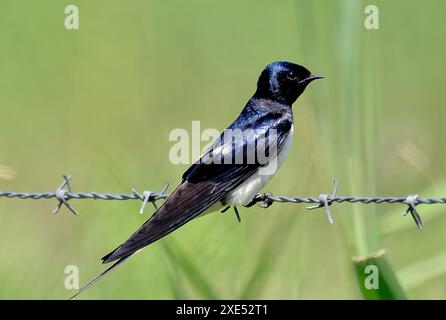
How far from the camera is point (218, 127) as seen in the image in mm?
5867

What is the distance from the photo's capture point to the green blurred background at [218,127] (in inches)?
124

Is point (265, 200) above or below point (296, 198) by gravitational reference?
below

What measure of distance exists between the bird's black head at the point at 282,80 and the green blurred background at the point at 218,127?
0.29 ft

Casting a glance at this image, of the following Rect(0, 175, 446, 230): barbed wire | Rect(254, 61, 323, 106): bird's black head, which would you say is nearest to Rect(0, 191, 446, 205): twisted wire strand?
Rect(0, 175, 446, 230): barbed wire

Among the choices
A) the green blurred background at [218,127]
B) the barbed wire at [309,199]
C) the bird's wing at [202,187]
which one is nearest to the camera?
the barbed wire at [309,199]

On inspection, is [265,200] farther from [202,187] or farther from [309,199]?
[309,199]

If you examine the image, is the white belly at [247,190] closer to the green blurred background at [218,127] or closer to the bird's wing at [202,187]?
the bird's wing at [202,187]

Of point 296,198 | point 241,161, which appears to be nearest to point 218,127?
point 241,161

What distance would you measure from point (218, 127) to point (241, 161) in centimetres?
214

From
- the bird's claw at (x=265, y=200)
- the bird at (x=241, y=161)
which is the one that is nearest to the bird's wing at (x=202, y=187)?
the bird at (x=241, y=161)

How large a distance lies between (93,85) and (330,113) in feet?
12.3

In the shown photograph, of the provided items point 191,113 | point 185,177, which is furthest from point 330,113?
point 191,113

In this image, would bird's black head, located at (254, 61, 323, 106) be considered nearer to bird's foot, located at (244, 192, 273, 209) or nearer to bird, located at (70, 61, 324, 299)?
bird, located at (70, 61, 324, 299)
